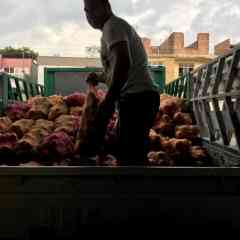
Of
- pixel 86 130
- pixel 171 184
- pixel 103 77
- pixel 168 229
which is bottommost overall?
pixel 168 229

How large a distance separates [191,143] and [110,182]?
3484mm

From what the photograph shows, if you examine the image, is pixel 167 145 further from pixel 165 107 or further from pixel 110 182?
pixel 110 182

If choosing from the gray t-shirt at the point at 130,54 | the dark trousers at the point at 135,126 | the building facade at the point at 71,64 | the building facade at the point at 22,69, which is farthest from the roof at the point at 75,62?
the dark trousers at the point at 135,126

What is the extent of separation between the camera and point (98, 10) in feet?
13.5

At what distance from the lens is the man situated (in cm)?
377

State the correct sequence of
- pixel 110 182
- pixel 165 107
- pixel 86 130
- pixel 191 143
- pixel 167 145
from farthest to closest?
pixel 165 107
pixel 191 143
pixel 167 145
pixel 86 130
pixel 110 182

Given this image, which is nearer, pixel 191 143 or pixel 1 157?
pixel 1 157

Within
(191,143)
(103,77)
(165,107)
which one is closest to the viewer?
(103,77)

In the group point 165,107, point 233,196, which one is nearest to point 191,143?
Result: point 165,107

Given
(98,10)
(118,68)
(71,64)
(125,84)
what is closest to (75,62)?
(71,64)

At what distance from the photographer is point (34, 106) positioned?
24.5 feet

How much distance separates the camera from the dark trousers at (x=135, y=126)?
3918 millimetres

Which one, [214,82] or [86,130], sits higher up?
[214,82]

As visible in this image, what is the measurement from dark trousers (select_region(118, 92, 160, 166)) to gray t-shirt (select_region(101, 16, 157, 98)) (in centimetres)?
6
